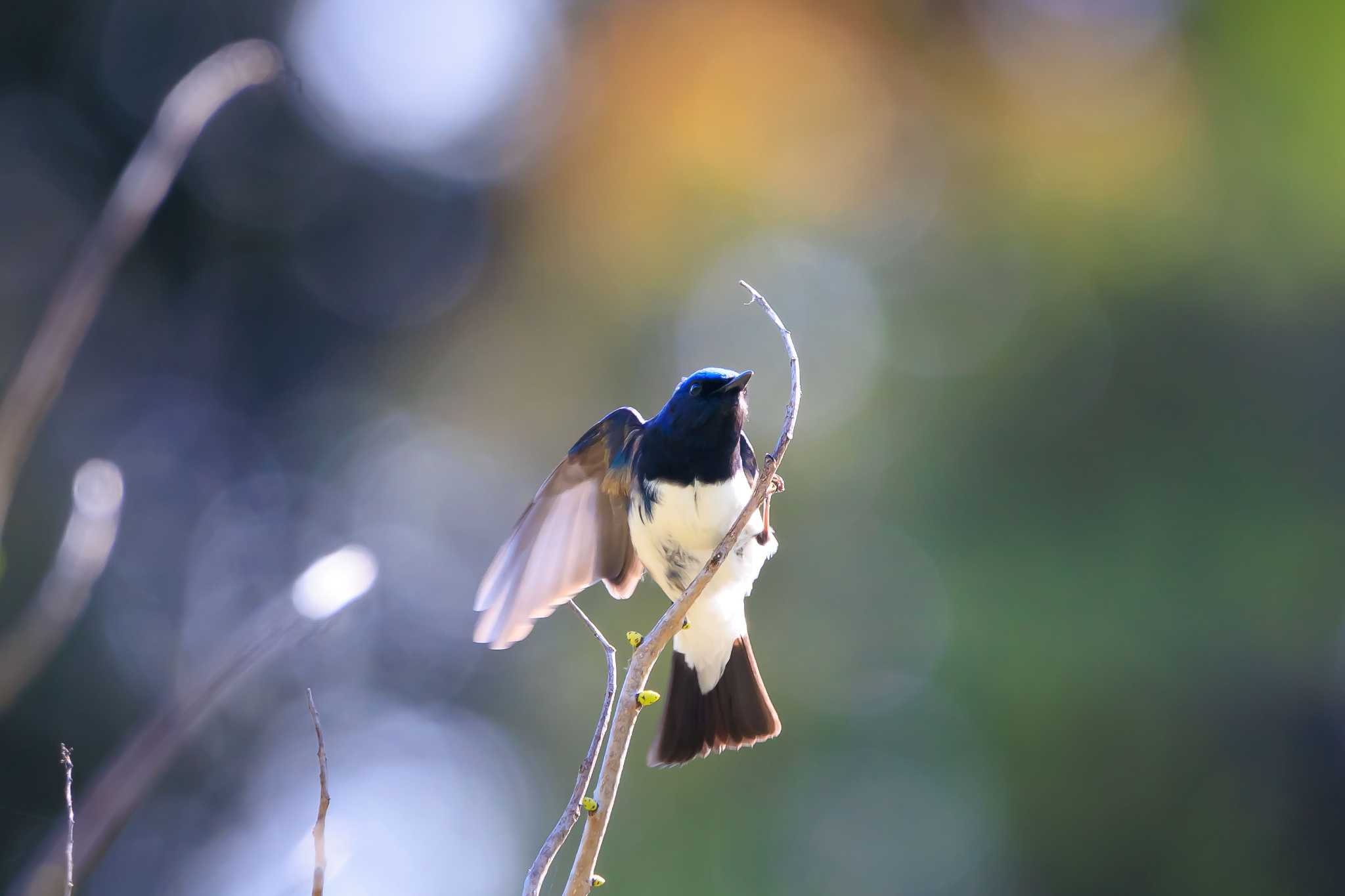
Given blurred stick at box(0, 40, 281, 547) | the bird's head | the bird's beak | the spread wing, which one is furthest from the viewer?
the spread wing

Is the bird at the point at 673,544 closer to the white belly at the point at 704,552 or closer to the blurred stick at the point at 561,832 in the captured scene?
the white belly at the point at 704,552

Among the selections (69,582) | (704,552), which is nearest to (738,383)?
(704,552)

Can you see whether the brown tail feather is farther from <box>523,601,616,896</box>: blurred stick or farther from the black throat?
<box>523,601,616,896</box>: blurred stick

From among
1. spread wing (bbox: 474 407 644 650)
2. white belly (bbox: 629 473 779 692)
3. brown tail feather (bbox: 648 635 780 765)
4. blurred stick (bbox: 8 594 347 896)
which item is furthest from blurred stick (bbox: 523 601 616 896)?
spread wing (bbox: 474 407 644 650)

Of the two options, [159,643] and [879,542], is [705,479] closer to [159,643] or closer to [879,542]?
[879,542]

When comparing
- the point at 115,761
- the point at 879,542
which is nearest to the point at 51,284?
the point at 879,542

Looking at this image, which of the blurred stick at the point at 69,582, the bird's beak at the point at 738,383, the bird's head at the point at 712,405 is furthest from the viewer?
the bird's head at the point at 712,405

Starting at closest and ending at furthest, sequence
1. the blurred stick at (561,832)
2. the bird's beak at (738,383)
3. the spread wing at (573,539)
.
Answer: the blurred stick at (561,832) → the bird's beak at (738,383) → the spread wing at (573,539)

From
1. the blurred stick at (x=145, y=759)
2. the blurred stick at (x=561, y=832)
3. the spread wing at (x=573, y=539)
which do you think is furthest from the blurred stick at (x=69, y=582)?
the spread wing at (x=573, y=539)

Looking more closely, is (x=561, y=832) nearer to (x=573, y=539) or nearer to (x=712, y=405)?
(x=712, y=405)
